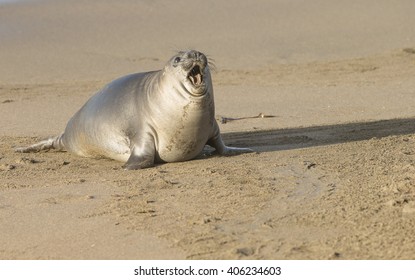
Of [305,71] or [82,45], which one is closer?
[305,71]

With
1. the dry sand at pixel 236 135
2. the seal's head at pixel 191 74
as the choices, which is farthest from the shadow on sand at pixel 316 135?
the seal's head at pixel 191 74

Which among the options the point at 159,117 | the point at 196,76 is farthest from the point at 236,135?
the point at 196,76

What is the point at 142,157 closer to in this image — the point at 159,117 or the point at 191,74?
the point at 159,117

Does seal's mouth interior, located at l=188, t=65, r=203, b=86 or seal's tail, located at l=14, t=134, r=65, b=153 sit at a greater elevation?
seal's mouth interior, located at l=188, t=65, r=203, b=86

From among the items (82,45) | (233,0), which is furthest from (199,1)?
(82,45)

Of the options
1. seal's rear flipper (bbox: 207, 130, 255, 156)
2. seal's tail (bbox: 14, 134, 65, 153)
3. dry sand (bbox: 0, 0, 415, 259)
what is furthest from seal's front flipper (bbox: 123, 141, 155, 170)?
seal's tail (bbox: 14, 134, 65, 153)

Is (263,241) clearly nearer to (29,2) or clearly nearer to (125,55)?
(125,55)

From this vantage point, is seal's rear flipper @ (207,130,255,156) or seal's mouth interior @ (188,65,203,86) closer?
seal's mouth interior @ (188,65,203,86)

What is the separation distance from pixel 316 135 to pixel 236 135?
768mm

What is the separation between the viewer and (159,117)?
679 centimetres

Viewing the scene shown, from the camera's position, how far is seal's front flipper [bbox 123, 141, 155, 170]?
6.70 metres

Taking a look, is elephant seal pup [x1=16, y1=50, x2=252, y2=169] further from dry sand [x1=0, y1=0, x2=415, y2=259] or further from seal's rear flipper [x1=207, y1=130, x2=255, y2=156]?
dry sand [x1=0, y1=0, x2=415, y2=259]
